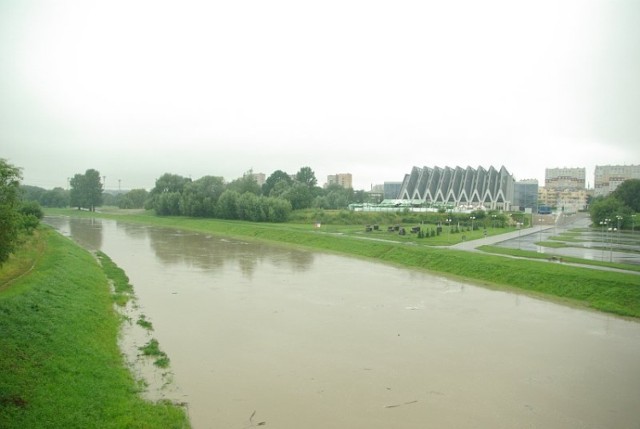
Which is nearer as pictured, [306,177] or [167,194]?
[167,194]

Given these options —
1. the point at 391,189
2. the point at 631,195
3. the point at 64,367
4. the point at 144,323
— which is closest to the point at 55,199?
the point at 391,189

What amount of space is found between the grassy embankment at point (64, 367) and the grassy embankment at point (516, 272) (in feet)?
57.6

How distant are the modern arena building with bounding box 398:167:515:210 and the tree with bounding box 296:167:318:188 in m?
23.3

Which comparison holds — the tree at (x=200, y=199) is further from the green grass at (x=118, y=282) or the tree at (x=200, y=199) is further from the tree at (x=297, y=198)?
the green grass at (x=118, y=282)

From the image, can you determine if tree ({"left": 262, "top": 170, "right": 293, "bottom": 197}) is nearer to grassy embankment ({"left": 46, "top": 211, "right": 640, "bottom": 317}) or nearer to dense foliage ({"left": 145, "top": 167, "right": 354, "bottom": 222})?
dense foliage ({"left": 145, "top": 167, "right": 354, "bottom": 222})

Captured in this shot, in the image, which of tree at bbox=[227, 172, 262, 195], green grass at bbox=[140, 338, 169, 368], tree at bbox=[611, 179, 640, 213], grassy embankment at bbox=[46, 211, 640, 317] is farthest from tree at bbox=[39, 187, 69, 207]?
tree at bbox=[611, 179, 640, 213]

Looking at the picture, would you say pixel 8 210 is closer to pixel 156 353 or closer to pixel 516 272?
pixel 156 353

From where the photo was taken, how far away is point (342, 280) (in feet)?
78.4

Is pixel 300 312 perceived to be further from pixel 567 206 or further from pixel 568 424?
pixel 567 206

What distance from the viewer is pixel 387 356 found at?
12.5 m

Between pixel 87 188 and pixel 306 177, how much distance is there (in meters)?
50.5

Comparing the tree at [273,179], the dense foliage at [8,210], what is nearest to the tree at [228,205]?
the tree at [273,179]

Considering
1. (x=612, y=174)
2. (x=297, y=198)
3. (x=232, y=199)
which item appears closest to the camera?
(x=232, y=199)

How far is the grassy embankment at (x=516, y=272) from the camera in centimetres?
1828
